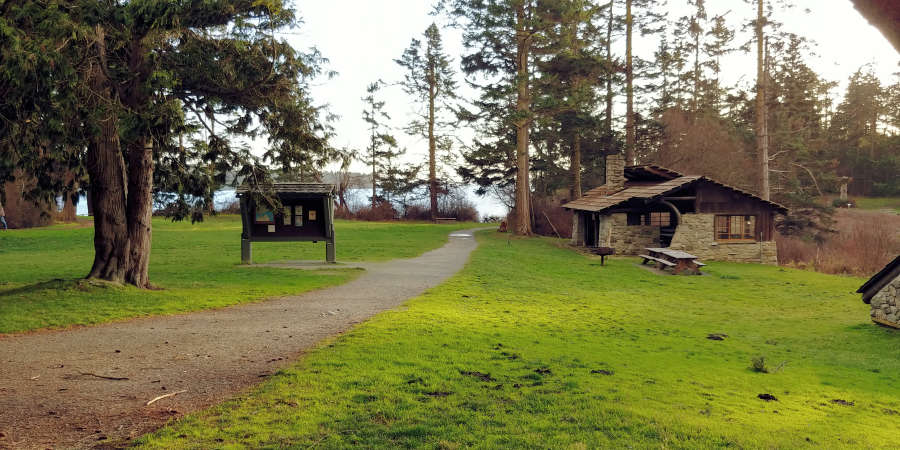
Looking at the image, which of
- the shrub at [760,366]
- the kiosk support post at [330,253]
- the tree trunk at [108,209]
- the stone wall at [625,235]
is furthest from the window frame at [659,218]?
the tree trunk at [108,209]

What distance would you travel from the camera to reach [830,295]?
1822 cm

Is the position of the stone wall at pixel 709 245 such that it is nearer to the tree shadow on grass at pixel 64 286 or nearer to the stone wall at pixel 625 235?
the stone wall at pixel 625 235

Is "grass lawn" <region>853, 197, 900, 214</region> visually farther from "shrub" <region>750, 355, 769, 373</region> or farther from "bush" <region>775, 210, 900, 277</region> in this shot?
"shrub" <region>750, 355, 769, 373</region>

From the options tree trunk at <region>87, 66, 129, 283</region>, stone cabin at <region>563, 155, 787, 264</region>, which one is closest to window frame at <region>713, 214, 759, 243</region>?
stone cabin at <region>563, 155, 787, 264</region>

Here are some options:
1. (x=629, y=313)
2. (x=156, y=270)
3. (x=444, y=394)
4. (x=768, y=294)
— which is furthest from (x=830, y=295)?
(x=156, y=270)

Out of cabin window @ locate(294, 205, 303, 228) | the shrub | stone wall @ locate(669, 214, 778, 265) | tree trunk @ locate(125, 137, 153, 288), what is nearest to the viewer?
the shrub

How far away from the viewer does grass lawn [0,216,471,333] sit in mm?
11898

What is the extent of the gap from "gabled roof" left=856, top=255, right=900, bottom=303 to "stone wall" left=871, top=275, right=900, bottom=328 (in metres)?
0.09

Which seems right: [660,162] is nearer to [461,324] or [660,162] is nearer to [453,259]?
[453,259]

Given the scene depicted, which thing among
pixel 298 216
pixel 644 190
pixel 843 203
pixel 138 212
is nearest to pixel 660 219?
pixel 644 190

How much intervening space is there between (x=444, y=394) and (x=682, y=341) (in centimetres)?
582

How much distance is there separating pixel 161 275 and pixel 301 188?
544 cm

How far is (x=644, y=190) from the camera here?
3105cm

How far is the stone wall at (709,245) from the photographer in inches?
1195
